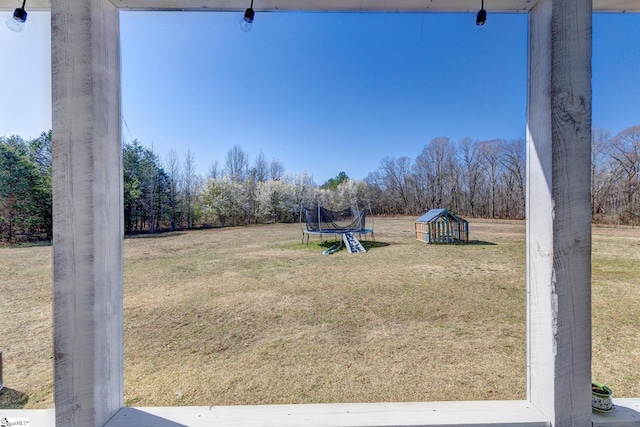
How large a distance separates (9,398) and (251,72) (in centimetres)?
200

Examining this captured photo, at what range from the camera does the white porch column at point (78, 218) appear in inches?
19.8

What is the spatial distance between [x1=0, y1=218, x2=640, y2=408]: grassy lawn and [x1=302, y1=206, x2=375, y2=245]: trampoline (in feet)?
7.88

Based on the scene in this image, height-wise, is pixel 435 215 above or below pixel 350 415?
above

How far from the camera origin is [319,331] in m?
1.60

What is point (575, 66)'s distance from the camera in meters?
0.52

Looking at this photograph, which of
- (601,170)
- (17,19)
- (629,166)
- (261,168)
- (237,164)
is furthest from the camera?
(261,168)

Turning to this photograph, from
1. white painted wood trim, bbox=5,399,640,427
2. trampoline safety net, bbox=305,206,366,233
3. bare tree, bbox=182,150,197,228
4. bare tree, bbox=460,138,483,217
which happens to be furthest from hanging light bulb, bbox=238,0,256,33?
trampoline safety net, bbox=305,206,366,233

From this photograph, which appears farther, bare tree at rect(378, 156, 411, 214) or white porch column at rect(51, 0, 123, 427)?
bare tree at rect(378, 156, 411, 214)

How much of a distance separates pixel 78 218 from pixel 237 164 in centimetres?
268

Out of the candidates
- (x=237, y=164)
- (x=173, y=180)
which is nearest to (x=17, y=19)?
(x=173, y=180)

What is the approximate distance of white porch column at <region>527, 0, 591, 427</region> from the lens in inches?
20.3

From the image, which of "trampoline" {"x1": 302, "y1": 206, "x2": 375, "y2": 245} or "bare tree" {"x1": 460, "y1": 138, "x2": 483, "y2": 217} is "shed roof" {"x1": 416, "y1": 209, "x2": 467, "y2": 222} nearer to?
"bare tree" {"x1": 460, "y1": 138, "x2": 483, "y2": 217}

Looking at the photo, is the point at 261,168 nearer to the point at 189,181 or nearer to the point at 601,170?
the point at 189,181

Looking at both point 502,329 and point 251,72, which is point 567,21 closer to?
point 251,72
